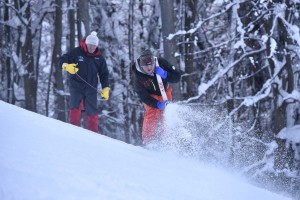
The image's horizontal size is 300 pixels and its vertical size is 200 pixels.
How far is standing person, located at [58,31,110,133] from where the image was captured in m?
7.24

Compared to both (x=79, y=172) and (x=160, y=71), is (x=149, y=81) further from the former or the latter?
(x=79, y=172)

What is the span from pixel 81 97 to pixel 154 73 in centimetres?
166

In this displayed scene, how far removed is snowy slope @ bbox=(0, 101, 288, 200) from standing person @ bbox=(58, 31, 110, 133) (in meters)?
3.20

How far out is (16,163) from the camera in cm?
260

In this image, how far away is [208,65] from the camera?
11766 mm

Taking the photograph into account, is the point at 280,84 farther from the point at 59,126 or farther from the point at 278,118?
the point at 59,126

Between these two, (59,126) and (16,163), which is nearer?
(16,163)

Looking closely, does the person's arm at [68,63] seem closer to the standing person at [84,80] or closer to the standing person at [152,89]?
the standing person at [84,80]

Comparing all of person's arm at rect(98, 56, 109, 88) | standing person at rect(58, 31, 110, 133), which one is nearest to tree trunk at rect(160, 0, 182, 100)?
person's arm at rect(98, 56, 109, 88)

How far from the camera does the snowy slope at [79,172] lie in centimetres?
242

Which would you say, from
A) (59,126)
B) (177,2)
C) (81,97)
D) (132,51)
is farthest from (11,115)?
(132,51)

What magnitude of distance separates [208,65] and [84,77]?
5.18 metres

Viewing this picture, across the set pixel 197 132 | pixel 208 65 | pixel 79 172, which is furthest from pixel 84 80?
pixel 208 65

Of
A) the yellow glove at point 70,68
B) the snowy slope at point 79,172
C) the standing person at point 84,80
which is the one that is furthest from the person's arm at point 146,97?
the snowy slope at point 79,172
